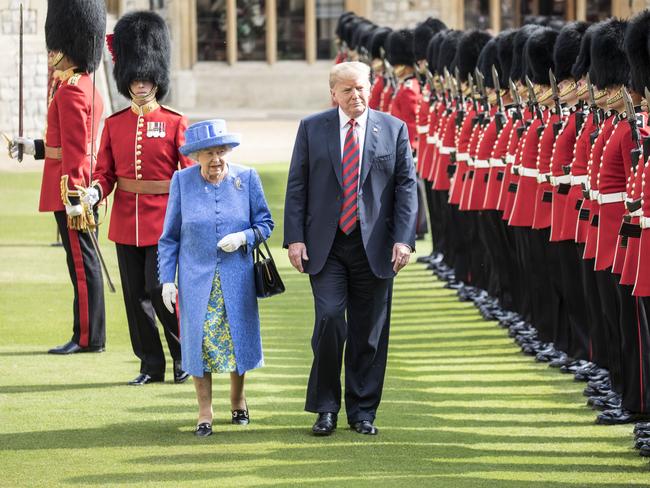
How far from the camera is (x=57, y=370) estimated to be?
8.06 metres

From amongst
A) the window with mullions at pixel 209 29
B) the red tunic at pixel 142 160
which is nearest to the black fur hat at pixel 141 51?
the red tunic at pixel 142 160

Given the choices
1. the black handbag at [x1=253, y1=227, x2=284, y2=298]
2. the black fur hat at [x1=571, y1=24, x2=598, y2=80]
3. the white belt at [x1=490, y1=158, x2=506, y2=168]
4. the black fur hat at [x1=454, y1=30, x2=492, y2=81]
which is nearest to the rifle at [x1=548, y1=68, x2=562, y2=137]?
the black fur hat at [x1=571, y1=24, x2=598, y2=80]

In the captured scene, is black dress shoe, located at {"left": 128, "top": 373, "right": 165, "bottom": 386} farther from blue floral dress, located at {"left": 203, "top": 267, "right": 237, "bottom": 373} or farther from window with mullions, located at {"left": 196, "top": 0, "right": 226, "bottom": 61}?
window with mullions, located at {"left": 196, "top": 0, "right": 226, "bottom": 61}

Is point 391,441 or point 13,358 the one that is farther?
point 13,358

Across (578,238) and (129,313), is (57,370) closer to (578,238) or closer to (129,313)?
(129,313)

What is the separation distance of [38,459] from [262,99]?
23.0 m

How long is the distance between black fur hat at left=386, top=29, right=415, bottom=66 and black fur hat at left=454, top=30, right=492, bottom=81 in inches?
106

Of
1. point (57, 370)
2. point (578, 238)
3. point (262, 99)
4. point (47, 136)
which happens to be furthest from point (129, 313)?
point (262, 99)

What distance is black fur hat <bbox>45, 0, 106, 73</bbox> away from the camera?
28.1 feet

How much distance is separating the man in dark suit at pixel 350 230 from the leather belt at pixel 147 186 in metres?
1.11

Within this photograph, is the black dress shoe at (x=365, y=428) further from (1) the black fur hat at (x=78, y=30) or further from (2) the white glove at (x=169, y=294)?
(1) the black fur hat at (x=78, y=30)

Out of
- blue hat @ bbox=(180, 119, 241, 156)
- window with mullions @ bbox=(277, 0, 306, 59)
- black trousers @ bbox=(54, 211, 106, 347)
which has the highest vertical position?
window with mullions @ bbox=(277, 0, 306, 59)

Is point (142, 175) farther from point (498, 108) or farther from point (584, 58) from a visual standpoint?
point (498, 108)

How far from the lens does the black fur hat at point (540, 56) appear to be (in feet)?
28.5
